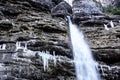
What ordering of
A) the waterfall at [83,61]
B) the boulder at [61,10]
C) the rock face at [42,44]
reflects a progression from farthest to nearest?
the boulder at [61,10], the waterfall at [83,61], the rock face at [42,44]

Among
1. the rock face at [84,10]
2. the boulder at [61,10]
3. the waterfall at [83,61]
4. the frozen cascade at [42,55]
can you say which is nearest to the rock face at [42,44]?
the frozen cascade at [42,55]

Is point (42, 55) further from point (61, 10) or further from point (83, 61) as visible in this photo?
point (61, 10)

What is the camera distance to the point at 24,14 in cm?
1524

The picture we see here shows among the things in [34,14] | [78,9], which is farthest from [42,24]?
[78,9]

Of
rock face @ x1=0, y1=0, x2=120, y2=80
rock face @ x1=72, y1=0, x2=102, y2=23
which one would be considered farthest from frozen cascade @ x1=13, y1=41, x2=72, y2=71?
rock face @ x1=72, y1=0, x2=102, y2=23

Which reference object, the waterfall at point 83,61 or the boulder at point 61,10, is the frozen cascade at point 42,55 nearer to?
the waterfall at point 83,61

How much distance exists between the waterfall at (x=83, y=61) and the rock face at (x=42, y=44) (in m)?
0.33

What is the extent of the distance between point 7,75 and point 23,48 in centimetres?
186

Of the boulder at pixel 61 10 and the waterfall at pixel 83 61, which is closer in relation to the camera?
the waterfall at pixel 83 61

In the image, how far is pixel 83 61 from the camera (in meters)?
13.5

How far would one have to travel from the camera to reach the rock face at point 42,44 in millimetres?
11570

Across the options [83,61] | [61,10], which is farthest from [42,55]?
[61,10]

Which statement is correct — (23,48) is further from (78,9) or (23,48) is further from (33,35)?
(78,9)

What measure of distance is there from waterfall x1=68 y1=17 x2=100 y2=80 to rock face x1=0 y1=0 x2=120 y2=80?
33 centimetres
